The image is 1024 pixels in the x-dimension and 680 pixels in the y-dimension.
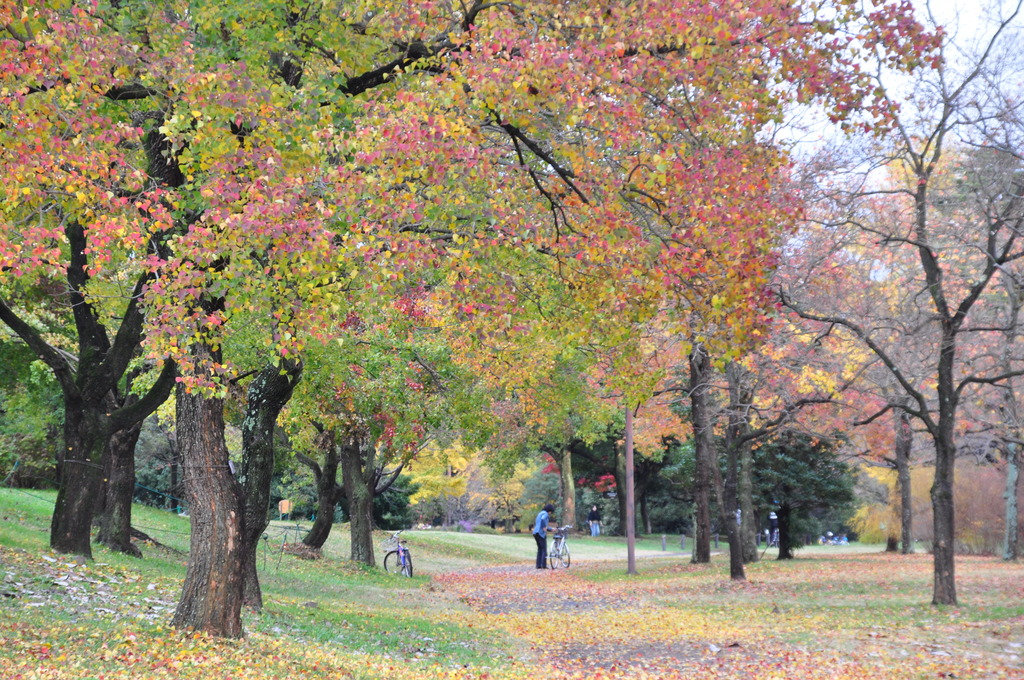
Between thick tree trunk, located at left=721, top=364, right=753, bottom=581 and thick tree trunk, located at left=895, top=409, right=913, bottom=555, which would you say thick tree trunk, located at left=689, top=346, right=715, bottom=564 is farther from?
thick tree trunk, located at left=895, top=409, right=913, bottom=555

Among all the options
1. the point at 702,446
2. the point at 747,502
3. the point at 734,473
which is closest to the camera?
the point at 702,446

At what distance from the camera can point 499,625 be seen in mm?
14125

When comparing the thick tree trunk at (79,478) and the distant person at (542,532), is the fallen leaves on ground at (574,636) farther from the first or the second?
the distant person at (542,532)

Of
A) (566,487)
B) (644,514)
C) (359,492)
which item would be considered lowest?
(644,514)

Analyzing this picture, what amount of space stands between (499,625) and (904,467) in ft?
64.0

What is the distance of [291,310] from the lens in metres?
8.33

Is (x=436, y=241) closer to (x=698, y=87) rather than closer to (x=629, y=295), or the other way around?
(x=629, y=295)

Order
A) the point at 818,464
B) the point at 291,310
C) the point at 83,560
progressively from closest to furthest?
the point at 291,310 < the point at 83,560 < the point at 818,464

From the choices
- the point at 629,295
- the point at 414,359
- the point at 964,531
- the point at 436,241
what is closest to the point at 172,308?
the point at 436,241

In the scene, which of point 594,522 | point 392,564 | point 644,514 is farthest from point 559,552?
point 644,514

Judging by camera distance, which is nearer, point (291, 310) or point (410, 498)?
point (291, 310)

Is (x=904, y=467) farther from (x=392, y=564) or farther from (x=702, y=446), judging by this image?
(x=392, y=564)

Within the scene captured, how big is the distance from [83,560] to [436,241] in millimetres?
8575

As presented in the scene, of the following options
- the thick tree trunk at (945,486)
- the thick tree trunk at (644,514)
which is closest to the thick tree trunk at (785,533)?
the thick tree trunk at (945,486)
